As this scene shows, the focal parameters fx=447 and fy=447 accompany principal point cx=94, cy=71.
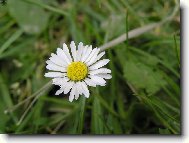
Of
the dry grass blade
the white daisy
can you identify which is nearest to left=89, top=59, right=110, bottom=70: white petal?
the white daisy

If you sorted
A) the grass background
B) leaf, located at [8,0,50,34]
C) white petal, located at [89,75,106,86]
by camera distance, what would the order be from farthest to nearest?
1. leaf, located at [8,0,50,34]
2. the grass background
3. white petal, located at [89,75,106,86]

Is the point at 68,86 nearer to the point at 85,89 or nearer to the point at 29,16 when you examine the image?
the point at 85,89

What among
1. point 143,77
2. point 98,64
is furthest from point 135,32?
point 98,64

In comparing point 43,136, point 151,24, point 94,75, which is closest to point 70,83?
point 94,75

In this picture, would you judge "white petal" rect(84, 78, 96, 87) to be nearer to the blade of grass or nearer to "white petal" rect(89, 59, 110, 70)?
"white petal" rect(89, 59, 110, 70)

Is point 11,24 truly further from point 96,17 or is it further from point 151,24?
point 151,24

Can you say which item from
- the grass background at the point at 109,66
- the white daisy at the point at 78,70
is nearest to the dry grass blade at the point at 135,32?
the grass background at the point at 109,66

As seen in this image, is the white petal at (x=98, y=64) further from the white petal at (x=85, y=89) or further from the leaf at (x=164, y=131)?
the leaf at (x=164, y=131)
